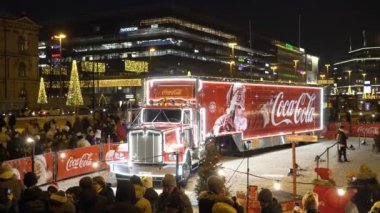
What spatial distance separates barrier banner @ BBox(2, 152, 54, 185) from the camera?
50.7ft

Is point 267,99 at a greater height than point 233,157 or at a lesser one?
greater

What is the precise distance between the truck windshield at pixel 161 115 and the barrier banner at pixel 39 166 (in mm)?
3813

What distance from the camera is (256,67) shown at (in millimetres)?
163875

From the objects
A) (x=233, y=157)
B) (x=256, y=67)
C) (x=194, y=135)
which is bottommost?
(x=233, y=157)

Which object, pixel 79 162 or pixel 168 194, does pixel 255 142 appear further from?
pixel 168 194

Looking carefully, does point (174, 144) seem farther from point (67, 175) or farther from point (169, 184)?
point (169, 184)

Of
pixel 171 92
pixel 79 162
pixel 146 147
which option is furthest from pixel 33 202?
pixel 171 92

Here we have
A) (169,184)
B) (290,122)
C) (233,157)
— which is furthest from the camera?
(290,122)

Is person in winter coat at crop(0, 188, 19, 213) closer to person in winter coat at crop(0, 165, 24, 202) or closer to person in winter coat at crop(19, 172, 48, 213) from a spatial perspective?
person in winter coat at crop(19, 172, 48, 213)

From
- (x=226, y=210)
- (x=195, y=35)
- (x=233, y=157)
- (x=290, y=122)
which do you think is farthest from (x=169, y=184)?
(x=195, y=35)

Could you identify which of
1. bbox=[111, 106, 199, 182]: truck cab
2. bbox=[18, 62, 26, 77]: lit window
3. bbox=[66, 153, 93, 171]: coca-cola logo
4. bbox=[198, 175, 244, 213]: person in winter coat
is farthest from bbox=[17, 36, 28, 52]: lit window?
bbox=[198, 175, 244, 213]: person in winter coat

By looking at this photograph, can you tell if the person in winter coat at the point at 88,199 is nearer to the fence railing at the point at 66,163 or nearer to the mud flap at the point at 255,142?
the fence railing at the point at 66,163

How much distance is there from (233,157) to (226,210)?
1962 cm

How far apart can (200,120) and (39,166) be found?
6385mm
